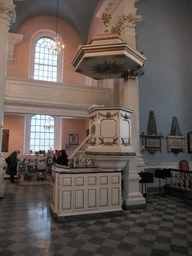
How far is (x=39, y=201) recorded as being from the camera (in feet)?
18.1

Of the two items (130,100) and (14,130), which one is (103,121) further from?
(14,130)

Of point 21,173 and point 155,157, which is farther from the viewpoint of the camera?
point 21,173

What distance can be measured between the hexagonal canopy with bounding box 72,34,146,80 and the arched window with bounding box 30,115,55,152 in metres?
7.61

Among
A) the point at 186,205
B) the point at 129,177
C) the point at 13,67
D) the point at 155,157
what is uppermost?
the point at 13,67

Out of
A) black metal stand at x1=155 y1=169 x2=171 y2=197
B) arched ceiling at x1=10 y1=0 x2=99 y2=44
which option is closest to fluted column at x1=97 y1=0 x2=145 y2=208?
black metal stand at x1=155 y1=169 x2=171 y2=197

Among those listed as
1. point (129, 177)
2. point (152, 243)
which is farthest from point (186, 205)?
point (152, 243)

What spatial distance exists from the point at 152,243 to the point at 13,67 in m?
10.3

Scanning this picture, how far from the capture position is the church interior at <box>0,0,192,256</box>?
11.3 feet

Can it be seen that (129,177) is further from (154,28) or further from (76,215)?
(154,28)

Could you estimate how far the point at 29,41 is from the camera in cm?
1101

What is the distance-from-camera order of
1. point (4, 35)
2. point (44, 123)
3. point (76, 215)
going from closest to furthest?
point (76, 215) → point (4, 35) → point (44, 123)

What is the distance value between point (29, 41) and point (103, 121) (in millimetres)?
8761

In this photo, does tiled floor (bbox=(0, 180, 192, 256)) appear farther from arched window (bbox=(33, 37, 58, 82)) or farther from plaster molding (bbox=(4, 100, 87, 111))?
arched window (bbox=(33, 37, 58, 82))

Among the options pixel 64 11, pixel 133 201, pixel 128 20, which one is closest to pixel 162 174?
pixel 133 201
